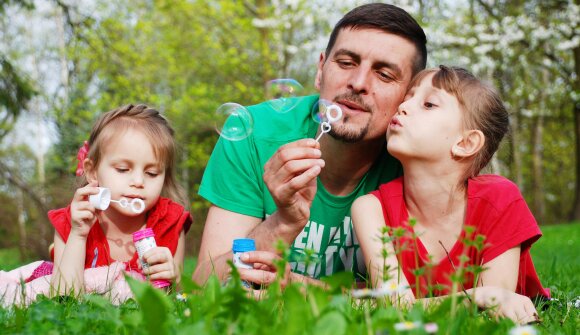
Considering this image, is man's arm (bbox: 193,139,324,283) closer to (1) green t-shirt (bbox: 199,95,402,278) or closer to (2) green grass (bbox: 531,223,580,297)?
(1) green t-shirt (bbox: 199,95,402,278)

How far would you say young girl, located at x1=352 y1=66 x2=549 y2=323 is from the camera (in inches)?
97.5

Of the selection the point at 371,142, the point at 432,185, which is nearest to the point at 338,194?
the point at 371,142

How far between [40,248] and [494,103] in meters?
7.68

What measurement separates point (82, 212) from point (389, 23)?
1.64m

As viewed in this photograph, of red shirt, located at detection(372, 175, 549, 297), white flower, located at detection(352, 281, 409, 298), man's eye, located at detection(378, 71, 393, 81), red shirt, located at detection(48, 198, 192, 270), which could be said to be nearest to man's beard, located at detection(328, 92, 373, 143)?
man's eye, located at detection(378, 71, 393, 81)

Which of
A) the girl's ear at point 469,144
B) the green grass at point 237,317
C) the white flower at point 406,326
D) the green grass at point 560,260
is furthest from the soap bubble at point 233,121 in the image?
the white flower at point 406,326

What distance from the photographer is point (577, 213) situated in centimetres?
1384

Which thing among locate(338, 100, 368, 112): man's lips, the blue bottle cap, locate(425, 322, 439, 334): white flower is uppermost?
locate(338, 100, 368, 112): man's lips

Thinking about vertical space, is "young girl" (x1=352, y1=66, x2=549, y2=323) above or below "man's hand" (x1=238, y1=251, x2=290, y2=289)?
above

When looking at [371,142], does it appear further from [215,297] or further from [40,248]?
[40,248]

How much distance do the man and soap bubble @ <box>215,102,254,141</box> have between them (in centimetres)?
13

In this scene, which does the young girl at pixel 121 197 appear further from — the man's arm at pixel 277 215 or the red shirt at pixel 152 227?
the man's arm at pixel 277 215

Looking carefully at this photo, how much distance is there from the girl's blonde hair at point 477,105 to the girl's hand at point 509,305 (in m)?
0.67

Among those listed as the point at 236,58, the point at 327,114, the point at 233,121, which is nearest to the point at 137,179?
the point at 233,121
